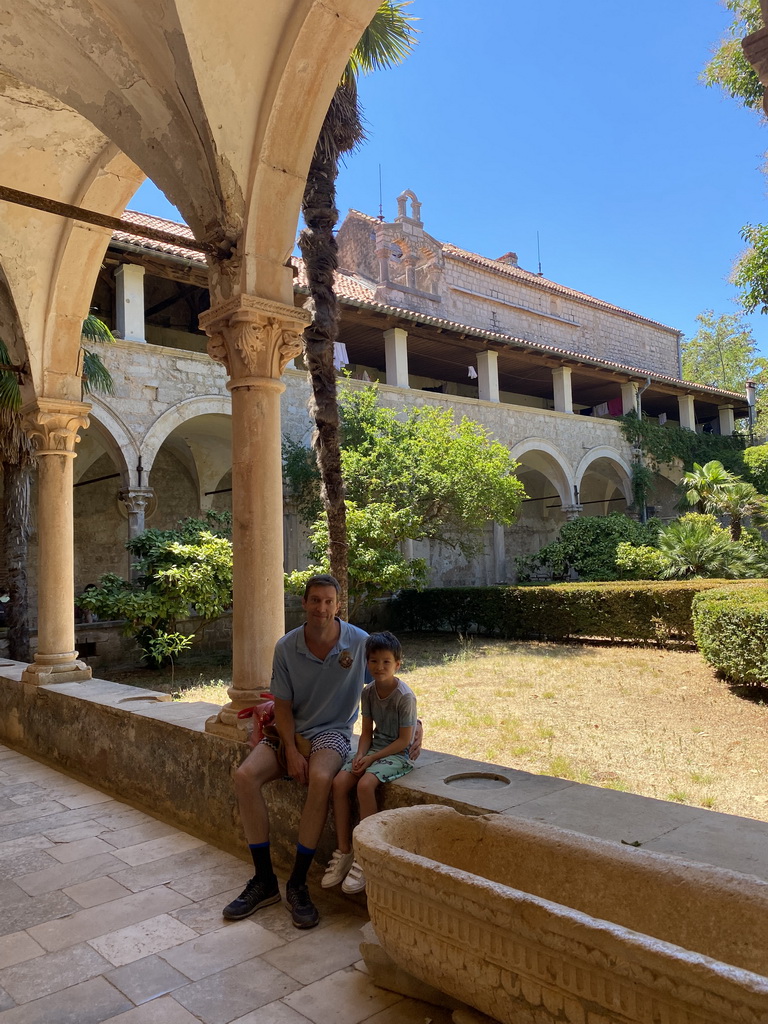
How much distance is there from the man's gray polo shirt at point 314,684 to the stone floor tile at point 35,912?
1.13 meters

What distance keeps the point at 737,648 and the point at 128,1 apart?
8419 mm

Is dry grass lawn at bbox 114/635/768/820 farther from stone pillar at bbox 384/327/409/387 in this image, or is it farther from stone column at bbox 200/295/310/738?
stone pillar at bbox 384/327/409/387

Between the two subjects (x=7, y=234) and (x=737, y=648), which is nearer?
(x=7, y=234)

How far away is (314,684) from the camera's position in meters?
2.98

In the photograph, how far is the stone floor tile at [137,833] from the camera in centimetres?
358

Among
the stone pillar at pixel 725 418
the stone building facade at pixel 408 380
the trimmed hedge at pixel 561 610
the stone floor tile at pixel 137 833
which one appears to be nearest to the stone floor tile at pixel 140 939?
the stone floor tile at pixel 137 833

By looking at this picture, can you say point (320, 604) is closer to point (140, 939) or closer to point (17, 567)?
point (140, 939)

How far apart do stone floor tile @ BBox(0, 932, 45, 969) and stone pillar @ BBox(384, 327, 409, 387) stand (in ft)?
49.9

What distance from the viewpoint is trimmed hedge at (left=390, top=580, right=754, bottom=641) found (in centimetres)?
1227

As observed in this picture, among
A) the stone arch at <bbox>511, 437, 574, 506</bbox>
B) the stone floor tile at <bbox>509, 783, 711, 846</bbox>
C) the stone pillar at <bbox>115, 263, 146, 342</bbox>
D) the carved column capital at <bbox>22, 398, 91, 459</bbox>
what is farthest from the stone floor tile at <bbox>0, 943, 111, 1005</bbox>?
the stone arch at <bbox>511, 437, 574, 506</bbox>

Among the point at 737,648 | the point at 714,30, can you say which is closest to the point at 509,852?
the point at 737,648

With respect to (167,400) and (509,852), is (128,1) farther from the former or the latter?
(167,400)

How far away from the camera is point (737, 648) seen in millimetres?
8641

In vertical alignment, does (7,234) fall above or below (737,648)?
above
